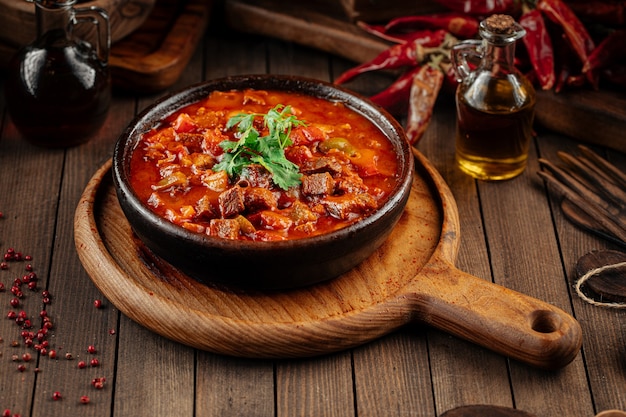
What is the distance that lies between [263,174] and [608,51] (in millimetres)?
2386

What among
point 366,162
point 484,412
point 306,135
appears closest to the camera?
point 484,412

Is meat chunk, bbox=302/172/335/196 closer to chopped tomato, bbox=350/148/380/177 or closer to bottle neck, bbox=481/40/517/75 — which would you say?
chopped tomato, bbox=350/148/380/177

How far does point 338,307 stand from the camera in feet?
12.4

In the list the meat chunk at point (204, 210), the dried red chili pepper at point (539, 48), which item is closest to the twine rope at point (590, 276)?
the dried red chili pepper at point (539, 48)

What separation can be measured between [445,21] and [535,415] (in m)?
2.84

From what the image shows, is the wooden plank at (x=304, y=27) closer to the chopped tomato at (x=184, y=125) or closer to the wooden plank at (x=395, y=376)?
the chopped tomato at (x=184, y=125)

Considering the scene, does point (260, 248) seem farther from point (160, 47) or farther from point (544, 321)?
point (160, 47)

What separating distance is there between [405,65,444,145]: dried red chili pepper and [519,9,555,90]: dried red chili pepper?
0.53 m

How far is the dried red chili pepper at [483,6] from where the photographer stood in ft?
17.7

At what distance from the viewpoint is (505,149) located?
475 centimetres

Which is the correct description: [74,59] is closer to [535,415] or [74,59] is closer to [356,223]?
[356,223]

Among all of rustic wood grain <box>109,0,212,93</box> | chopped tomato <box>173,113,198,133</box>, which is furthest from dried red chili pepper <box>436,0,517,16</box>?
chopped tomato <box>173,113,198,133</box>

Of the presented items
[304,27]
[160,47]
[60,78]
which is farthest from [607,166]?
[60,78]

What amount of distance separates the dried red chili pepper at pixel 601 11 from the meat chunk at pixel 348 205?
2328 mm
